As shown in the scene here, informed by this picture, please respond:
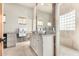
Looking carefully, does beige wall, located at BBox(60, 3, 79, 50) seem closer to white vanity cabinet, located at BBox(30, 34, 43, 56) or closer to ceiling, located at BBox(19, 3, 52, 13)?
ceiling, located at BBox(19, 3, 52, 13)

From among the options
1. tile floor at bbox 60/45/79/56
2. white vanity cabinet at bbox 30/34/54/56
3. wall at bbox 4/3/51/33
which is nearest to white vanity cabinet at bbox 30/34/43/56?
white vanity cabinet at bbox 30/34/54/56

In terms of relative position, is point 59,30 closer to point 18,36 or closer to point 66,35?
point 66,35

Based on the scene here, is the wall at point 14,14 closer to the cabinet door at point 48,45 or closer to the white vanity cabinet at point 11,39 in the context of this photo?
the white vanity cabinet at point 11,39

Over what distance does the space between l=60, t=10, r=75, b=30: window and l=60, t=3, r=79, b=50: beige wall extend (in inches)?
2.5

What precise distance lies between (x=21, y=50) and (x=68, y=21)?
3.17ft

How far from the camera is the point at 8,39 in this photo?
1.68 meters

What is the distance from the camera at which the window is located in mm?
1765

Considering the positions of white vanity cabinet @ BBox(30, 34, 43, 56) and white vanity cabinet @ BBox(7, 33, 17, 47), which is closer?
white vanity cabinet @ BBox(7, 33, 17, 47)

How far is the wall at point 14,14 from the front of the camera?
1.67 metres

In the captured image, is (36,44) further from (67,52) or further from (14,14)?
(14,14)

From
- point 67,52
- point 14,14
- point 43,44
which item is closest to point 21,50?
point 43,44

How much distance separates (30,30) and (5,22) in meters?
0.43

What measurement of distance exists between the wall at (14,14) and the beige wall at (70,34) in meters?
0.59

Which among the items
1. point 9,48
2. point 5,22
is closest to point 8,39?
point 9,48
